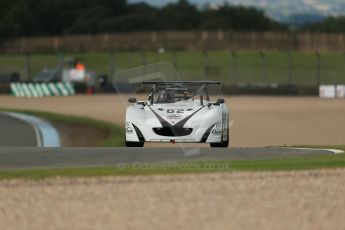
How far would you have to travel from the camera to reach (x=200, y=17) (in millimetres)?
139750

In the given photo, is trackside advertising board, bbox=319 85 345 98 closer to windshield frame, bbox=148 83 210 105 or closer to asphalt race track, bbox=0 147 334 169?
windshield frame, bbox=148 83 210 105

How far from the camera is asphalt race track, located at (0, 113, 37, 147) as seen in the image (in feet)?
78.0

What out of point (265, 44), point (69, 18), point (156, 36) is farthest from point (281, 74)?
point (69, 18)

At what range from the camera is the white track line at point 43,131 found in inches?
938

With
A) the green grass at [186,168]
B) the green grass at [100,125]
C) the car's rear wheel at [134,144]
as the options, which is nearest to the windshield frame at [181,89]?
the car's rear wheel at [134,144]

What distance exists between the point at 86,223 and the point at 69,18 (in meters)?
116

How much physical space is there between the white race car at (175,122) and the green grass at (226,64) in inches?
2205

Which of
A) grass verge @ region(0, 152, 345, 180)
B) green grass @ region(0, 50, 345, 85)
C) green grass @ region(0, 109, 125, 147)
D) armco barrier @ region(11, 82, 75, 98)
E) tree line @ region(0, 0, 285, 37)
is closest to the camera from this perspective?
grass verge @ region(0, 152, 345, 180)

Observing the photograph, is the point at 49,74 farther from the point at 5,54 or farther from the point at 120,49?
the point at 120,49

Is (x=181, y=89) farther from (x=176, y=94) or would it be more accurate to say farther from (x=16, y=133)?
(x=16, y=133)

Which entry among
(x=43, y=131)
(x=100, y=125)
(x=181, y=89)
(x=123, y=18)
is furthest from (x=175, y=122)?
(x=123, y=18)

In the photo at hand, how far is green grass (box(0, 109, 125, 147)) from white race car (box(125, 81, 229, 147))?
5413mm

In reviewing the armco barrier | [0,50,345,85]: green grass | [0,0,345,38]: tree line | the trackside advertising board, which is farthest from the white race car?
[0,0,345,38]: tree line

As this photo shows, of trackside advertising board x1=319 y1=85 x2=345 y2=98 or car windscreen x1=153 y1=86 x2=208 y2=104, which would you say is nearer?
car windscreen x1=153 y1=86 x2=208 y2=104
